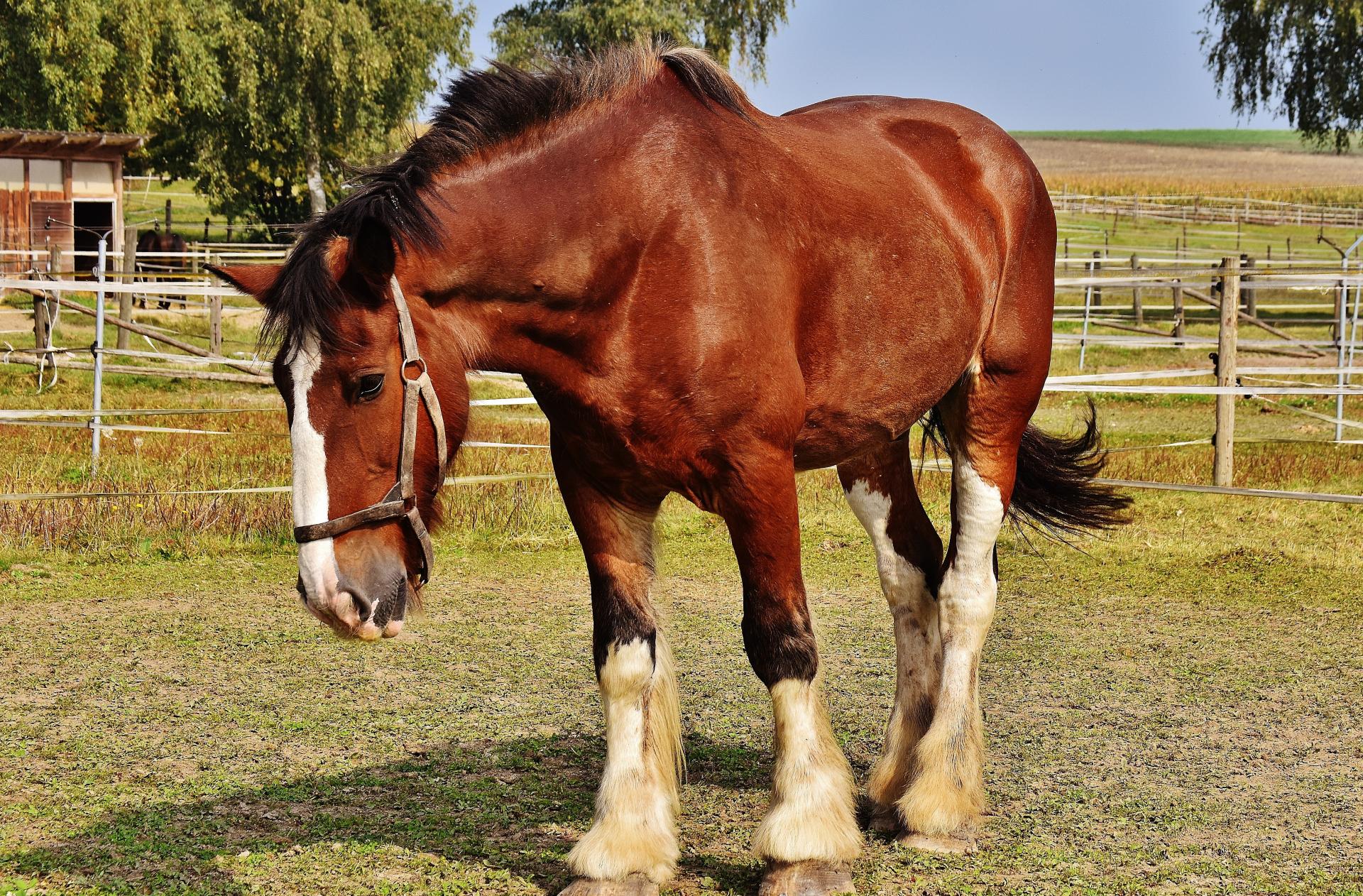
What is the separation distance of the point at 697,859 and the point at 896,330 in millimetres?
1608

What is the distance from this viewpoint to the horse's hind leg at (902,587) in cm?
396

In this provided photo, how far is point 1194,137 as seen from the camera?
102 m

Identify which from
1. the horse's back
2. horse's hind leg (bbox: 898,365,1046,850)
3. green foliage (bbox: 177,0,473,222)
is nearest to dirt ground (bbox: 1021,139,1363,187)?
green foliage (bbox: 177,0,473,222)

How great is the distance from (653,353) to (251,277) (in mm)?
931

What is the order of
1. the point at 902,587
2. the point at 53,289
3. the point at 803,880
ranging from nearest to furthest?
the point at 803,880
the point at 902,587
the point at 53,289

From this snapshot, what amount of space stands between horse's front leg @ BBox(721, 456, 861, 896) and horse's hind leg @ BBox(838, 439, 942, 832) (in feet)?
2.24

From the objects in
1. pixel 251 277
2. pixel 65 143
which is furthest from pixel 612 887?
pixel 65 143

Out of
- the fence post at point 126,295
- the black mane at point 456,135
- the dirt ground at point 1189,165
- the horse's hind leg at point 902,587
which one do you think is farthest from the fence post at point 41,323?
the dirt ground at point 1189,165

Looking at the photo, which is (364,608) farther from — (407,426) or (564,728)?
(564,728)

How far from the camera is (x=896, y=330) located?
3506 millimetres

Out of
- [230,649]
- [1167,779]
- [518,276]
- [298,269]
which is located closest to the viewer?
[298,269]

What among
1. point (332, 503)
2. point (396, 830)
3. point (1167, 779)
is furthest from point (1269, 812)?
point (332, 503)

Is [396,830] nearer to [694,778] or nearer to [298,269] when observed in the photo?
[694,778]

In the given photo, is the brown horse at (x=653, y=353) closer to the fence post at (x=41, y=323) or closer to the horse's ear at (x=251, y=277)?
the horse's ear at (x=251, y=277)
